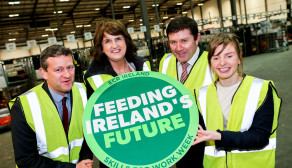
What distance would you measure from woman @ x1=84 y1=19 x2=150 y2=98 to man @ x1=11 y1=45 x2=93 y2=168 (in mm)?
120

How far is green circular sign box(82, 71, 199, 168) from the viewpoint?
1.01m

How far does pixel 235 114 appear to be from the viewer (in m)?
1.15

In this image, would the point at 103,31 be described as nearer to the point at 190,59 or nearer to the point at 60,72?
the point at 60,72

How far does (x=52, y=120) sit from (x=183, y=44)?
99 cm

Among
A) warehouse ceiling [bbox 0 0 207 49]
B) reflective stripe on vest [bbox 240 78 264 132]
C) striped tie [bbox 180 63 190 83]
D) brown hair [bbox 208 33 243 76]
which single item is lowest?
reflective stripe on vest [bbox 240 78 264 132]

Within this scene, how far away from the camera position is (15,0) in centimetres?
1245

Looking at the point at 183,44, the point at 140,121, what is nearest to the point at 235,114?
the point at 140,121

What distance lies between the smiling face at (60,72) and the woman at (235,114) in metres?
0.79

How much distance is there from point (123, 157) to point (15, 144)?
660 mm

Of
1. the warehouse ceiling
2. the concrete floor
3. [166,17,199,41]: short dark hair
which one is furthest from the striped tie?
the warehouse ceiling

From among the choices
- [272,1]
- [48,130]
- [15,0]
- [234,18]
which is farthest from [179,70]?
[272,1]

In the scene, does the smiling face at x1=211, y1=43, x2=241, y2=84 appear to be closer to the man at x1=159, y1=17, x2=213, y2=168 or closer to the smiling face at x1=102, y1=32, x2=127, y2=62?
the man at x1=159, y1=17, x2=213, y2=168

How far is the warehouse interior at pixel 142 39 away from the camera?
214 inches

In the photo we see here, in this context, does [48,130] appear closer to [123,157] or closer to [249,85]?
[123,157]
